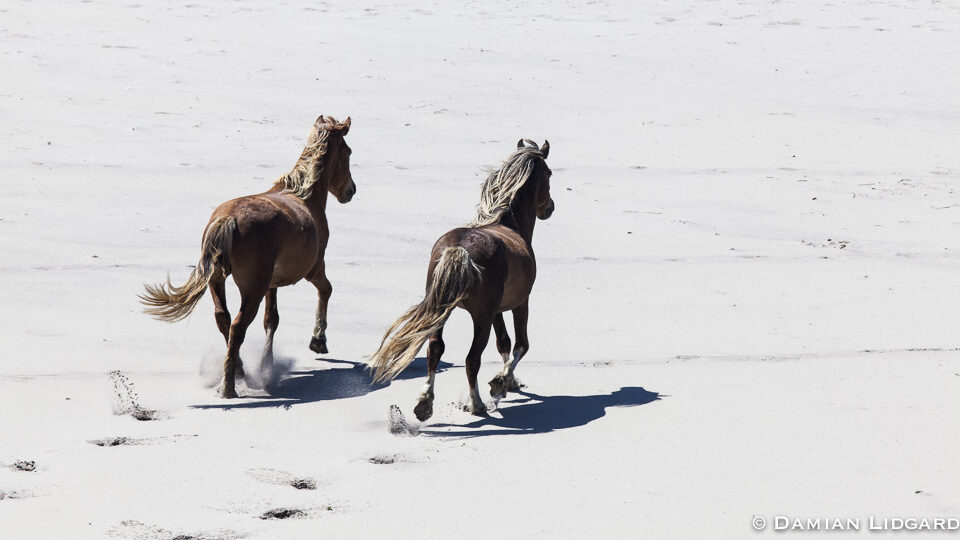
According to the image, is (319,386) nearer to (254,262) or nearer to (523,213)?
(254,262)

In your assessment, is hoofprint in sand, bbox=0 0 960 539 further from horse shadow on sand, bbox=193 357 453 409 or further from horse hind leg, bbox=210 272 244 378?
horse hind leg, bbox=210 272 244 378

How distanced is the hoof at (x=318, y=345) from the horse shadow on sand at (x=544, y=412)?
1.63 m

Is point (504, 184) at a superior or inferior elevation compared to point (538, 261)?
superior

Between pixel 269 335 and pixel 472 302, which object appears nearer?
pixel 472 302

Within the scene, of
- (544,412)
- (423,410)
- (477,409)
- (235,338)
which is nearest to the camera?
(423,410)

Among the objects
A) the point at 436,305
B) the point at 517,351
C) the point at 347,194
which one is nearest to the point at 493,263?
the point at 436,305

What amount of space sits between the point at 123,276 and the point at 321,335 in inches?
90.8

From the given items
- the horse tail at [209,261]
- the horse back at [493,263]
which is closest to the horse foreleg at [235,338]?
the horse tail at [209,261]

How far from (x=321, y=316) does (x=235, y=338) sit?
1238 mm

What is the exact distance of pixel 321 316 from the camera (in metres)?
8.66

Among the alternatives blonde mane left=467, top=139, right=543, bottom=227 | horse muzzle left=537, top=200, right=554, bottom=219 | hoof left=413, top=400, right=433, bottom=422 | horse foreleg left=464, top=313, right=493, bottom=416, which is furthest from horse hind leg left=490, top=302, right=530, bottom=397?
horse muzzle left=537, top=200, right=554, bottom=219

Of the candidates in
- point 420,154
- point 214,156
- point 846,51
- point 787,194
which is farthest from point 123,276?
point 846,51

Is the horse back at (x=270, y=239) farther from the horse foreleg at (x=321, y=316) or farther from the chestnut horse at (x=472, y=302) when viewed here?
the chestnut horse at (x=472, y=302)

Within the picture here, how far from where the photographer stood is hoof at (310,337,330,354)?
8.58 meters
